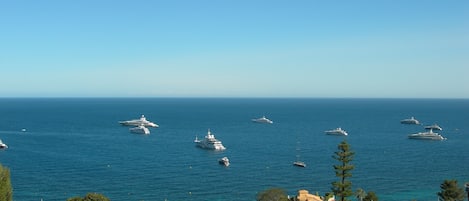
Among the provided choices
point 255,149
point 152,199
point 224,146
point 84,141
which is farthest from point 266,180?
point 84,141

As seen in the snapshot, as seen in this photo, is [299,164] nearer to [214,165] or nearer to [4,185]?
[214,165]

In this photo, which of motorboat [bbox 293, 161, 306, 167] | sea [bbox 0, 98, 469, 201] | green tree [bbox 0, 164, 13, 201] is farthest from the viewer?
motorboat [bbox 293, 161, 306, 167]

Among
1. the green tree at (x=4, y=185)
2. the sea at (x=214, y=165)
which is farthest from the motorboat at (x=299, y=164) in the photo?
the green tree at (x=4, y=185)

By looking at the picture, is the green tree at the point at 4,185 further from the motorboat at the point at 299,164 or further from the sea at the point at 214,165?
the motorboat at the point at 299,164

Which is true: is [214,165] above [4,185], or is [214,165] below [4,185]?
below

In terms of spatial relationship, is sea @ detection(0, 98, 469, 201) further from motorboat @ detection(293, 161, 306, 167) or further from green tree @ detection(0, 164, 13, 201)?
green tree @ detection(0, 164, 13, 201)

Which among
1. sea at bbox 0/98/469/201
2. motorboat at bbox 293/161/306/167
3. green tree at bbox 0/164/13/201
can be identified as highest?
green tree at bbox 0/164/13/201

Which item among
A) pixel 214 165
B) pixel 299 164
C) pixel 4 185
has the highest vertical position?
A: pixel 4 185

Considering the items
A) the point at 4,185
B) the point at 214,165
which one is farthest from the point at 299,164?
the point at 4,185

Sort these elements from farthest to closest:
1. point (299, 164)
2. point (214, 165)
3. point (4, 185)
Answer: point (214, 165), point (299, 164), point (4, 185)

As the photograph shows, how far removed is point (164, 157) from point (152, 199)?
37.6 m

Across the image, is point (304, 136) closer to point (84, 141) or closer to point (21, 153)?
point (84, 141)

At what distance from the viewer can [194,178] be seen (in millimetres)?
81062

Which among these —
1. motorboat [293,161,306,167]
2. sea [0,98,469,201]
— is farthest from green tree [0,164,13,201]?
motorboat [293,161,306,167]
